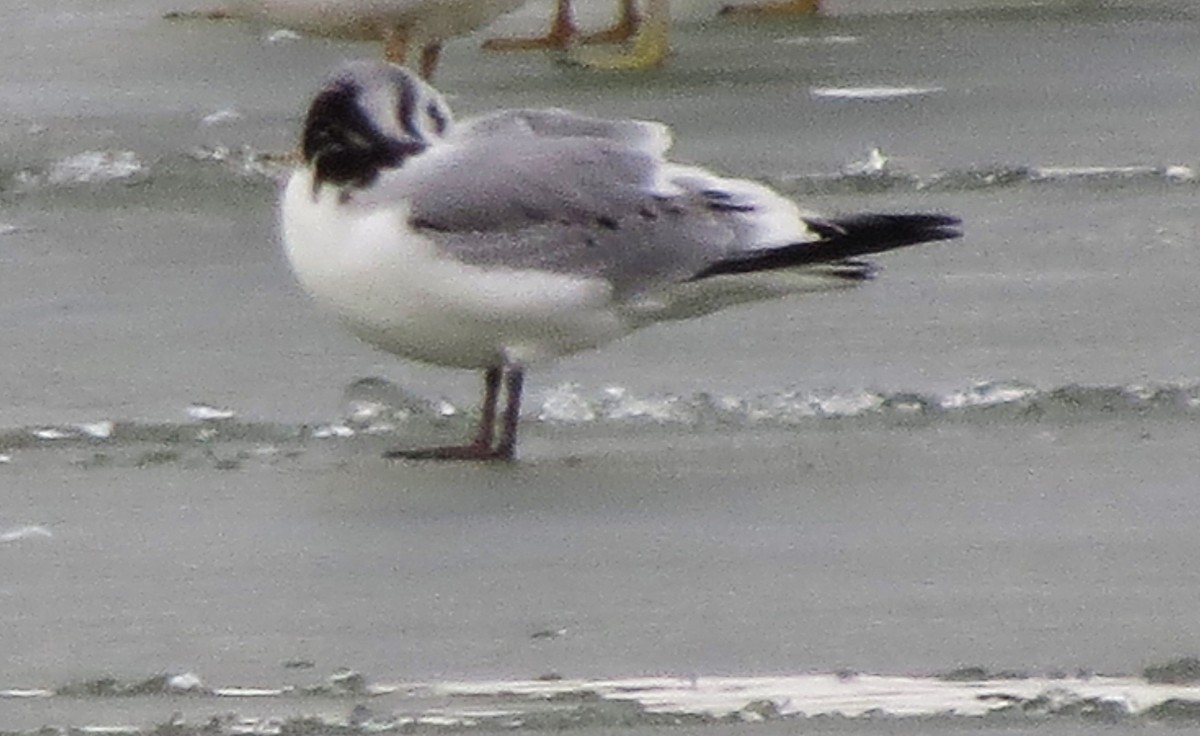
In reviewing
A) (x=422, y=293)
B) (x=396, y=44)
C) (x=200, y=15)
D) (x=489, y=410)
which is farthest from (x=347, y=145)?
(x=200, y=15)

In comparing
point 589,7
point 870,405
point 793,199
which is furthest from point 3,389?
point 589,7

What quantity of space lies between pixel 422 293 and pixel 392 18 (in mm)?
3736

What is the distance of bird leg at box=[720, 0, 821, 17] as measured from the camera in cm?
1037

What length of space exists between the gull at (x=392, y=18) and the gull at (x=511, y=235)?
10.8ft

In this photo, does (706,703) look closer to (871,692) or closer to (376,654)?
(871,692)

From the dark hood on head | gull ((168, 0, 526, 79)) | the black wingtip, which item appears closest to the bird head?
the dark hood on head

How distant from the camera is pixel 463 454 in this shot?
18.9 feet

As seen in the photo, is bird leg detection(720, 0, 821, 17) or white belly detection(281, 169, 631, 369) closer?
white belly detection(281, 169, 631, 369)

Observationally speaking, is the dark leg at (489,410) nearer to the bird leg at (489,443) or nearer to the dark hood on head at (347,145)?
the bird leg at (489,443)

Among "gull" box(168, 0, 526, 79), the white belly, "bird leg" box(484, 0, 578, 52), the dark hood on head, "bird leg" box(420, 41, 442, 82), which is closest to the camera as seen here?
the white belly

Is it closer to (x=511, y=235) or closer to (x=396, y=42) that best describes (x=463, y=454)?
(x=511, y=235)

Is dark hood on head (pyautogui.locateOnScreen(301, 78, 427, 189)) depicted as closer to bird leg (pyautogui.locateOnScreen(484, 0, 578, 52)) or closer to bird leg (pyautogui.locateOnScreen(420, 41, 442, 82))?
bird leg (pyautogui.locateOnScreen(420, 41, 442, 82))

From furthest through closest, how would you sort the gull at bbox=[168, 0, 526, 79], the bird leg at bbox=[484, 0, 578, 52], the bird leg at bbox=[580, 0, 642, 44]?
1. the bird leg at bbox=[580, 0, 642, 44]
2. the bird leg at bbox=[484, 0, 578, 52]
3. the gull at bbox=[168, 0, 526, 79]

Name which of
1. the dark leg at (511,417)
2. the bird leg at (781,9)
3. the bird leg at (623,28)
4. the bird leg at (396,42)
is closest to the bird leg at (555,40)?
the bird leg at (623,28)
